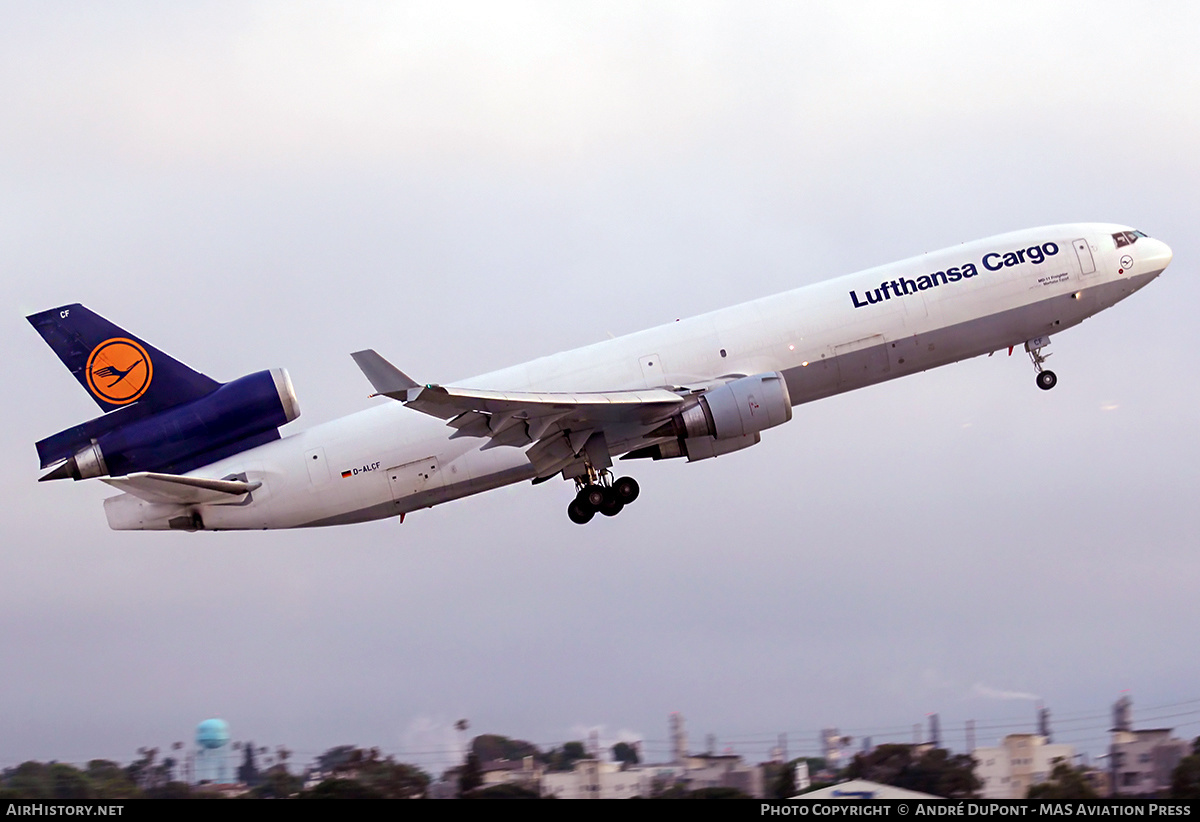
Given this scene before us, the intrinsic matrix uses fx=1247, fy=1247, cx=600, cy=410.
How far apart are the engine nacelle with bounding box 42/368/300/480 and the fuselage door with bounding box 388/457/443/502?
3.80 metres

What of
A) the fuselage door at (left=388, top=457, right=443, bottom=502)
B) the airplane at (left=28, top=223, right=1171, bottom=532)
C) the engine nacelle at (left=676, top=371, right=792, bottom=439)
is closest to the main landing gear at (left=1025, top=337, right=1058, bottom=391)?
the airplane at (left=28, top=223, right=1171, bottom=532)

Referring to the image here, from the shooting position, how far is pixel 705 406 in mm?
35000

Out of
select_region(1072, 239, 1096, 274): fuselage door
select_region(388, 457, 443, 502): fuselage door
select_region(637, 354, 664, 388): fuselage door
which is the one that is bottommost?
select_region(388, 457, 443, 502): fuselage door

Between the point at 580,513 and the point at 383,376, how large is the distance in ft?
33.4

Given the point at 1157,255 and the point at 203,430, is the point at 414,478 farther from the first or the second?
the point at 1157,255

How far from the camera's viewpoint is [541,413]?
113 ft

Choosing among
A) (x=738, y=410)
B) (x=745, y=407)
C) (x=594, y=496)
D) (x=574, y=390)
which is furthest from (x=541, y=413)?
(x=745, y=407)

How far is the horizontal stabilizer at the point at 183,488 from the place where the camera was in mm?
35188

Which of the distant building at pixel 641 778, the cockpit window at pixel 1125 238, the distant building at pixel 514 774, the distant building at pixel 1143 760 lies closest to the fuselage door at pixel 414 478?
the distant building at pixel 514 774

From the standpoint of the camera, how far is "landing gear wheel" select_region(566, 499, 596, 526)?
38156 millimetres

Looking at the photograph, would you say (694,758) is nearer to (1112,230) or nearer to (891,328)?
(891,328)

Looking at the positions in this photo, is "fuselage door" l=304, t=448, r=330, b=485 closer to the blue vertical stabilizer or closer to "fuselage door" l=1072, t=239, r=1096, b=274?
Answer: the blue vertical stabilizer
